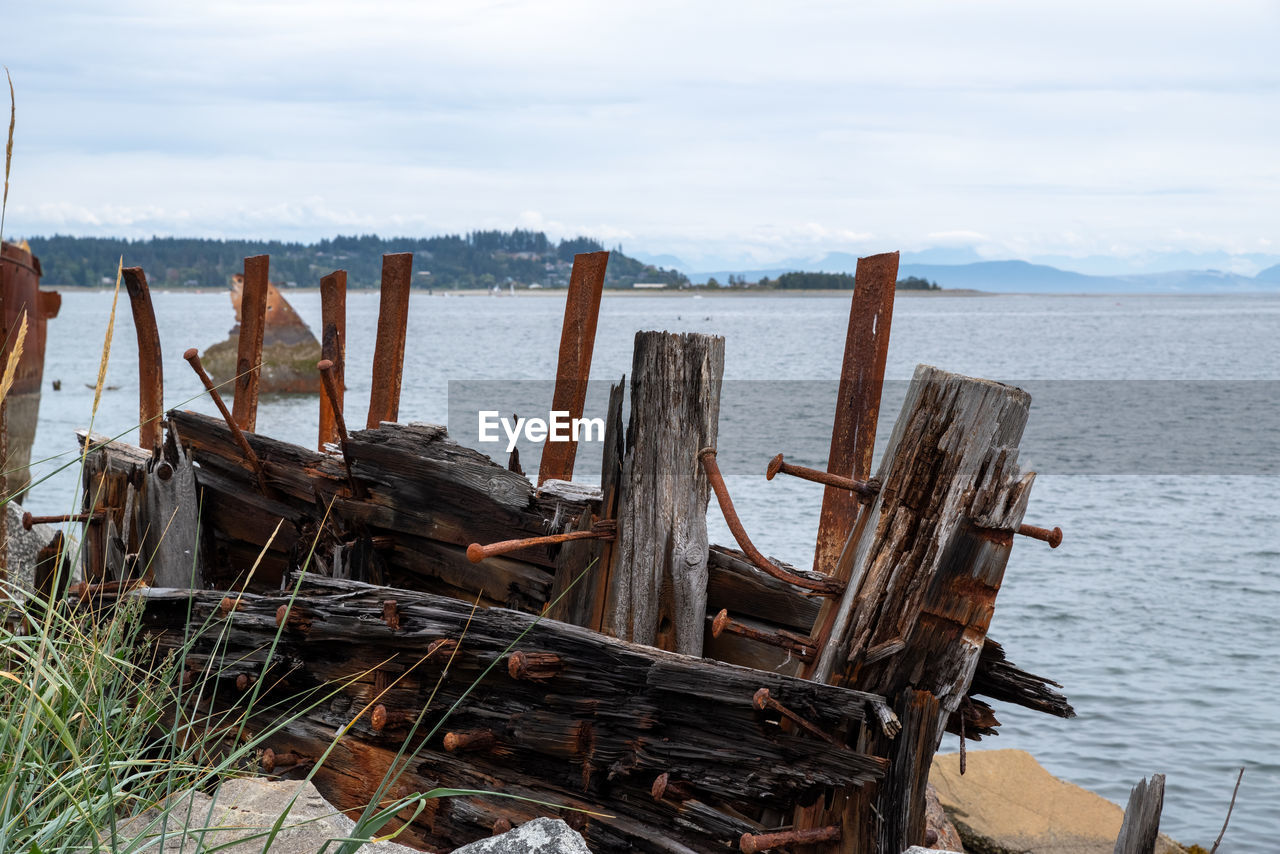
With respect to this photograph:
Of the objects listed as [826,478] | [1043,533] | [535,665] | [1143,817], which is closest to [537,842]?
[535,665]

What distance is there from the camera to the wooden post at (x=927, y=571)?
2.89m

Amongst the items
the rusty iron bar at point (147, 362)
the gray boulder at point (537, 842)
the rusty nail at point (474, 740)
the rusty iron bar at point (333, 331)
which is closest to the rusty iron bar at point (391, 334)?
the rusty iron bar at point (333, 331)

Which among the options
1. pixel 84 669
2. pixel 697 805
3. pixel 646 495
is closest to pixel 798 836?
pixel 697 805

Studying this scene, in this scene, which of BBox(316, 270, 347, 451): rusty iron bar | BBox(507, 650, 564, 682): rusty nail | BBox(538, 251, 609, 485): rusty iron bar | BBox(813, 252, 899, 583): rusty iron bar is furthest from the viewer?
BBox(316, 270, 347, 451): rusty iron bar

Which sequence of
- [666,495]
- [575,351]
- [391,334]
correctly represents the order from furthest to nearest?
[391,334] < [575,351] < [666,495]

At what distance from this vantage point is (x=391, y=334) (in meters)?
6.18

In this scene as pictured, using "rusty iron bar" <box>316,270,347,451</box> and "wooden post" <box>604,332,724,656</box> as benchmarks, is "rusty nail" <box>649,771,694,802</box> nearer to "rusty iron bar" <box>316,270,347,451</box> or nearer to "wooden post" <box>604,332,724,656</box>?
"wooden post" <box>604,332,724,656</box>

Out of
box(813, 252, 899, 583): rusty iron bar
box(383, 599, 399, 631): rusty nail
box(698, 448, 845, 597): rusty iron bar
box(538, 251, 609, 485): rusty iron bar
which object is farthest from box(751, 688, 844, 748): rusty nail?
box(538, 251, 609, 485): rusty iron bar

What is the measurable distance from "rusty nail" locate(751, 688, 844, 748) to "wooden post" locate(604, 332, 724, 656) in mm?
775

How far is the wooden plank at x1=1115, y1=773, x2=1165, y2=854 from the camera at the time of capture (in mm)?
Result: 3666

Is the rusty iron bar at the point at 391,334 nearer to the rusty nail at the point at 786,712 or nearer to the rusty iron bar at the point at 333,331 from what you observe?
the rusty iron bar at the point at 333,331

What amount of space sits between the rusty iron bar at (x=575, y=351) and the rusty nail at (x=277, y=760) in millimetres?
1847

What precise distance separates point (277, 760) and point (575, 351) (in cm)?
256

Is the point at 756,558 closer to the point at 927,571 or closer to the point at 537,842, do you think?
the point at 927,571
